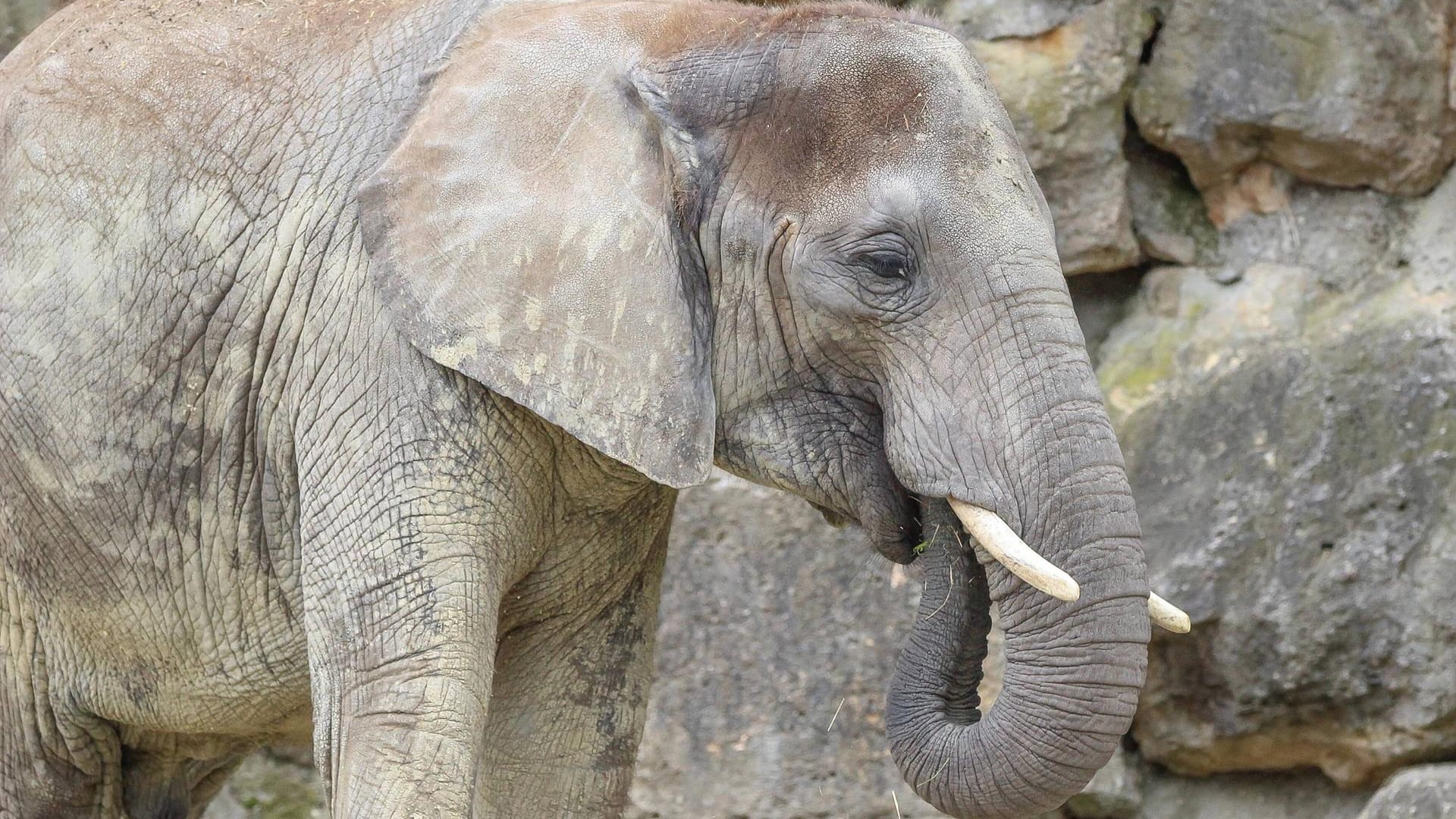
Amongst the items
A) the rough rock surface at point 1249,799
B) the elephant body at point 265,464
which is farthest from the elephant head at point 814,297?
the rough rock surface at point 1249,799

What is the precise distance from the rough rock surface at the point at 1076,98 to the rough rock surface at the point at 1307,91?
0.33 ft

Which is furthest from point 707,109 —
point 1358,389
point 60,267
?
point 1358,389

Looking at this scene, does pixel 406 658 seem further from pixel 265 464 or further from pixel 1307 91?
pixel 1307 91

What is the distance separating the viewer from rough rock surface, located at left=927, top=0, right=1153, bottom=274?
5148 mm

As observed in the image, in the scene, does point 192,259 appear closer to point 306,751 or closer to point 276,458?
point 276,458

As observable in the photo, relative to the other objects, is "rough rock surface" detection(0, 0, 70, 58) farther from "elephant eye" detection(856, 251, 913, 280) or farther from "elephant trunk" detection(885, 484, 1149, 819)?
"elephant trunk" detection(885, 484, 1149, 819)

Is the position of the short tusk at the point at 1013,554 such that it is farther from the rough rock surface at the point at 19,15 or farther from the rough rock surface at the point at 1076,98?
the rough rock surface at the point at 19,15

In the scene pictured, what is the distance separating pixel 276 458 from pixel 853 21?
1286 mm

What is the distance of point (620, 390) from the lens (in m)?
3.26

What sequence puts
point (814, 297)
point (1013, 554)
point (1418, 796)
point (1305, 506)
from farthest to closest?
point (1305, 506) → point (1418, 796) → point (814, 297) → point (1013, 554)

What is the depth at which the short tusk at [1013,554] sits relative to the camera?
2902 mm

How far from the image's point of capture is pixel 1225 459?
16.3 ft

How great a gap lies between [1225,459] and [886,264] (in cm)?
210

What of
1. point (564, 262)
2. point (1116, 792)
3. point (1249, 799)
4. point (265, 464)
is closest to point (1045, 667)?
point (564, 262)
